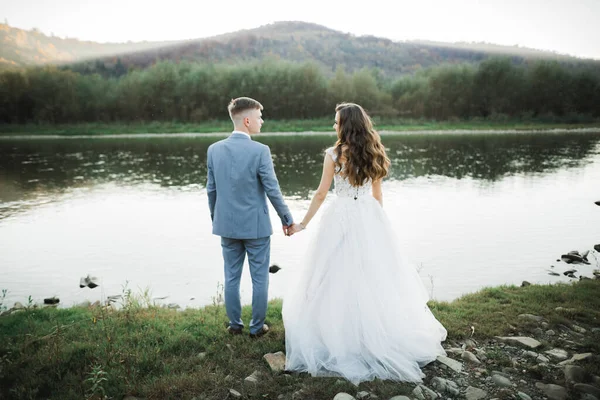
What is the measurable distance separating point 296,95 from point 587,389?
67.6 meters

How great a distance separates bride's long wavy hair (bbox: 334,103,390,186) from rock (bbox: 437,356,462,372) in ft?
6.38

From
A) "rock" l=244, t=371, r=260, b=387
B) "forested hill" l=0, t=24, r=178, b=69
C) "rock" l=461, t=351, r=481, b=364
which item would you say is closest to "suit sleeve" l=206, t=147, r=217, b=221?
"rock" l=244, t=371, r=260, b=387

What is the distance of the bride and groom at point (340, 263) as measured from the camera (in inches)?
165

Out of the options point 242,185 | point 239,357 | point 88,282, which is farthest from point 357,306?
point 88,282

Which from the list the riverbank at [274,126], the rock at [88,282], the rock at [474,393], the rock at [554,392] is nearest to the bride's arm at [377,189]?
the rock at [474,393]

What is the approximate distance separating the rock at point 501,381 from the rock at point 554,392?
0.27 metres

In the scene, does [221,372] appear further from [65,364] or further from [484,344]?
[484,344]

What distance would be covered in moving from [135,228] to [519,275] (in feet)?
32.4

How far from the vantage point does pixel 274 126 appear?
6147cm

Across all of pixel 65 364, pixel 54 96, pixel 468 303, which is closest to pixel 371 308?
pixel 468 303

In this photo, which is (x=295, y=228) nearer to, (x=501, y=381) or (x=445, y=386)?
(x=445, y=386)

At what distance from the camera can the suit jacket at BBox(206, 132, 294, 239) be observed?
4.58m

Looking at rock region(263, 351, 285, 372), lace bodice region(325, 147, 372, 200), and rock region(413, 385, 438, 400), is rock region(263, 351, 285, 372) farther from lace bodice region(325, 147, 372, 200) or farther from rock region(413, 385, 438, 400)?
lace bodice region(325, 147, 372, 200)

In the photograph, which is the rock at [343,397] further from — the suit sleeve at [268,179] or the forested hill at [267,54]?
the forested hill at [267,54]
